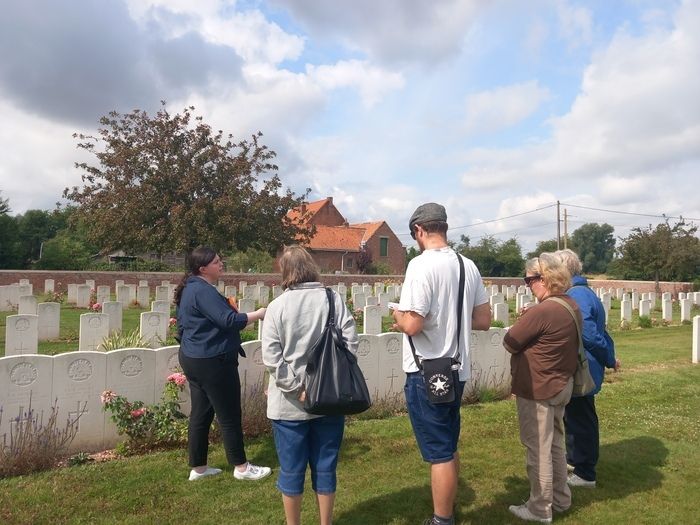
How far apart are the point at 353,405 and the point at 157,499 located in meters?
1.86

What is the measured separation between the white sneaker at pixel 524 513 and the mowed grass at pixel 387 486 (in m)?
0.06

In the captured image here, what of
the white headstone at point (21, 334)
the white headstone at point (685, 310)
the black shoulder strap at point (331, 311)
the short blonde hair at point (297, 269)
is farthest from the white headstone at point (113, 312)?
the white headstone at point (685, 310)

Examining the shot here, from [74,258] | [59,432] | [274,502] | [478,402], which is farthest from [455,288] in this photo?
[74,258]

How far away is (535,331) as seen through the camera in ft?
11.5

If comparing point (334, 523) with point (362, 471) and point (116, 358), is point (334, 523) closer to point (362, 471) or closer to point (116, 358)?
point (362, 471)

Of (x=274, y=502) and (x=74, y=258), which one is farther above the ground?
(x=74, y=258)

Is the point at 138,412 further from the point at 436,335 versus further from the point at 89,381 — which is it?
the point at 436,335

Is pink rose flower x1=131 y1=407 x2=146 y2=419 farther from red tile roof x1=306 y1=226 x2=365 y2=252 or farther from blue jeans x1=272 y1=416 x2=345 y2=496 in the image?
red tile roof x1=306 y1=226 x2=365 y2=252

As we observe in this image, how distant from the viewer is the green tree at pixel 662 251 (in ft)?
97.0

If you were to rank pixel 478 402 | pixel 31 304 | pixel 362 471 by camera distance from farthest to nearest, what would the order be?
pixel 31 304 → pixel 478 402 → pixel 362 471

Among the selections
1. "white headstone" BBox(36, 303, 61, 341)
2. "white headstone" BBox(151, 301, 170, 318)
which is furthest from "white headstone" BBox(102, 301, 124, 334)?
"white headstone" BBox(36, 303, 61, 341)

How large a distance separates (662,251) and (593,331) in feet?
98.8

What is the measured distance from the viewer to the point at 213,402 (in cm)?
397

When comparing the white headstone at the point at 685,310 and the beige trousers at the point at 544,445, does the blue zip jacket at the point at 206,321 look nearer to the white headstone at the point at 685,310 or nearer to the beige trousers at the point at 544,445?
the beige trousers at the point at 544,445
